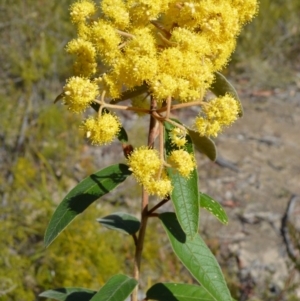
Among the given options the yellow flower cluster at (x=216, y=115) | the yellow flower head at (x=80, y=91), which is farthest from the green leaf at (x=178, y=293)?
the yellow flower head at (x=80, y=91)

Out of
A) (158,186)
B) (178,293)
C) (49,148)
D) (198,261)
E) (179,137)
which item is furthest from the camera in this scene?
(49,148)

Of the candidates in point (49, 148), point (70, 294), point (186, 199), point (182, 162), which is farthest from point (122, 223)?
point (49, 148)

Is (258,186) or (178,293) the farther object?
(258,186)

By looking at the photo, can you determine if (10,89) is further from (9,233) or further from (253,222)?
(253,222)

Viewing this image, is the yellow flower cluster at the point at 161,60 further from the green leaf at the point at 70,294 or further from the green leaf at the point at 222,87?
the green leaf at the point at 70,294

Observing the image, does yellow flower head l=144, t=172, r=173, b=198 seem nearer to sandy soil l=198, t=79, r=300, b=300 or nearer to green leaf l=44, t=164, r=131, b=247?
green leaf l=44, t=164, r=131, b=247

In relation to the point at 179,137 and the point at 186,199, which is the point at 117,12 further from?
the point at 186,199

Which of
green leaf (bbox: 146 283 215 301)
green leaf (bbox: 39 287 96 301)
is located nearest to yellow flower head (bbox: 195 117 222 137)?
green leaf (bbox: 146 283 215 301)
